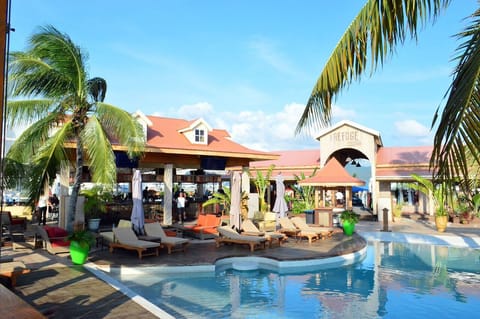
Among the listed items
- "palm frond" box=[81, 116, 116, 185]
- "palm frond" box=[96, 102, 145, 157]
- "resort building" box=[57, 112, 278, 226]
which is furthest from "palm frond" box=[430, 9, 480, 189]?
"resort building" box=[57, 112, 278, 226]

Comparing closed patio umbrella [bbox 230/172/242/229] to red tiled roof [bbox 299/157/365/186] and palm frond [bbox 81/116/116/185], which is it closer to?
palm frond [bbox 81/116/116/185]

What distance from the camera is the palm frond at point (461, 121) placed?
2562 mm

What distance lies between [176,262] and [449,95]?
355 inches

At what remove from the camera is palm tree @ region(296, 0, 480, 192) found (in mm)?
2609

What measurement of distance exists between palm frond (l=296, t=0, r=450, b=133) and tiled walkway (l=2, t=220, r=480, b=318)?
3.99 m

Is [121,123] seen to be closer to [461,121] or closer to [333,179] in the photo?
[461,121]

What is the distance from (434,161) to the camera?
2.94 m

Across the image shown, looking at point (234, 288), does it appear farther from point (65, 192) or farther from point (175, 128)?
point (175, 128)

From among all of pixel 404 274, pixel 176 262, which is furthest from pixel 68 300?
pixel 404 274

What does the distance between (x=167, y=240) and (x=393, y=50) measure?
10.1 meters

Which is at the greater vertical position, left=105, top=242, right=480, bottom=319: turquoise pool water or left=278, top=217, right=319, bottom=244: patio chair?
left=278, top=217, right=319, bottom=244: patio chair

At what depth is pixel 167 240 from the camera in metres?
12.0

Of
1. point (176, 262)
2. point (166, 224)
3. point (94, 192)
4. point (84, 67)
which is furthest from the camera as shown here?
point (166, 224)

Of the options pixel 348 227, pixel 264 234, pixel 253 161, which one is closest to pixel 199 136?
pixel 253 161
